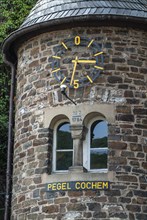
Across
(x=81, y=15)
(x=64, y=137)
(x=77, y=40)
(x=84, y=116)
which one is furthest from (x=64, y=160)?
(x=81, y=15)

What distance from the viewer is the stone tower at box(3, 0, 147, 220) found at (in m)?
13.6

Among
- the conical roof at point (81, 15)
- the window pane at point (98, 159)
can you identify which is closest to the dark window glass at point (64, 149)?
the window pane at point (98, 159)

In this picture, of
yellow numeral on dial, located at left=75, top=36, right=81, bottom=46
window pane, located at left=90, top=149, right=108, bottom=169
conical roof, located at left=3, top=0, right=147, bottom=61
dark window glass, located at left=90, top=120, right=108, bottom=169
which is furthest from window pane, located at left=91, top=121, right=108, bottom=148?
conical roof, located at left=3, top=0, right=147, bottom=61

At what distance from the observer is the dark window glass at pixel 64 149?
14.3 m

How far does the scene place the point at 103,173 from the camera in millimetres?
13719

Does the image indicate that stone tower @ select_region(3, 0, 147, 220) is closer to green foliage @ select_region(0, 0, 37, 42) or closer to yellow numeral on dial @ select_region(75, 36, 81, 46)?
yellow numeral on dial @ select_region(75, 36, 81, 46)

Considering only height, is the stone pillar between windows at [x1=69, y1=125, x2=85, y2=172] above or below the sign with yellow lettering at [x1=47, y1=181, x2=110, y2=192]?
above

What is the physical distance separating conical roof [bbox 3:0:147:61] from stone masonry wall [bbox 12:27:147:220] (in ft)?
0.63

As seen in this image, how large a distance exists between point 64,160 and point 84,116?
1.10 meters

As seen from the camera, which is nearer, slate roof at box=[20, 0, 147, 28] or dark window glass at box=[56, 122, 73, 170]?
dark window glass at box=[56, 122, 73, 170]

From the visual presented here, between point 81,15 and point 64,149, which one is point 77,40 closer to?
point 81,15

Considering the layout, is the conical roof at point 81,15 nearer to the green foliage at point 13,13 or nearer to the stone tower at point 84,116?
the stone tower at point 84,116

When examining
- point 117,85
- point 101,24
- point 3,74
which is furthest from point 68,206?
point 3,74

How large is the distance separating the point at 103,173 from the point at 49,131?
162 cm
